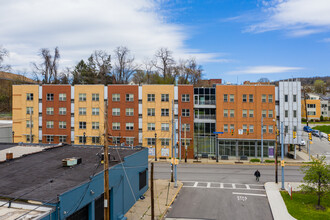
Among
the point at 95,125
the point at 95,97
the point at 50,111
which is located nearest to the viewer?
the point at 95,125

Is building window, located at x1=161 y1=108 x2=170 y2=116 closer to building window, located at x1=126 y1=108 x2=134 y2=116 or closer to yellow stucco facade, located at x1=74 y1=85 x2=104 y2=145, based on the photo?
building window, located at x1=126 y1=108 x2=134 y2=116

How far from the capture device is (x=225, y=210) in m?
23.2

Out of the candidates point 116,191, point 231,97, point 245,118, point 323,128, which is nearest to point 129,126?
point 231,97

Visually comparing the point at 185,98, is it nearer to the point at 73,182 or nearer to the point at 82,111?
the point at 82,111

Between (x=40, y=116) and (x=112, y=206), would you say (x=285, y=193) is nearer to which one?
(x=112, y=206)

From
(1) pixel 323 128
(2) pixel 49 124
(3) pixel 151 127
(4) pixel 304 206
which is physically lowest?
(4) pixel 304 206

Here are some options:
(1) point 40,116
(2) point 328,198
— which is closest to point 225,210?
(2) point 328,198

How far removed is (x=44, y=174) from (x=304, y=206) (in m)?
22.2

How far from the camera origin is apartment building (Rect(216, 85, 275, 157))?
49.4 meters

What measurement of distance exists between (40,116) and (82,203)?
146 ft

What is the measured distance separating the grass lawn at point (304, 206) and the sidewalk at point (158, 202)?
1081cm

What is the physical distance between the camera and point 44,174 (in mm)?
18016

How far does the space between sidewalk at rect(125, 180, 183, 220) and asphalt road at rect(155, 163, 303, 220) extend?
63cm

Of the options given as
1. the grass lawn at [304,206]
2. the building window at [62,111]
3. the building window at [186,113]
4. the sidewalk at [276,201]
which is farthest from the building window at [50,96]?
the grass lawn at [304,206]
